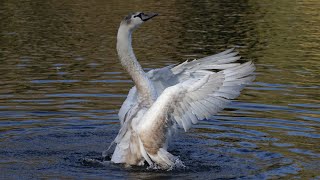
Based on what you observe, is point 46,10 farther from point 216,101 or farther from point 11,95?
point 216,101

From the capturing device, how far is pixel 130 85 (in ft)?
60.0

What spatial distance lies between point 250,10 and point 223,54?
76.2 feet

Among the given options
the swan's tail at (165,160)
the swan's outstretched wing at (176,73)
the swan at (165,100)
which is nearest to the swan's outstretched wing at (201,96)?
the swan at (165,100)

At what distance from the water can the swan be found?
0.33 meters

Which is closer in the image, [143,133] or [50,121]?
[143,133]

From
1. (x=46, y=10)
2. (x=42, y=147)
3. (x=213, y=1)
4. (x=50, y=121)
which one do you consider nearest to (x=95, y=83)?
(x=50, y=121)

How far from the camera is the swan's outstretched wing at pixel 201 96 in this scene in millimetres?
11430

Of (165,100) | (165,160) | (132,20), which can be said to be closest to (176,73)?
(132,20)

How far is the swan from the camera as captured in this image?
11469mm

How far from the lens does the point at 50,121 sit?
49.7ft

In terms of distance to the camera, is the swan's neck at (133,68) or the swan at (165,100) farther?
the swan's neck at (133,68)

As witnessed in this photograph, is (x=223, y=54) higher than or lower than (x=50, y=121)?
higher

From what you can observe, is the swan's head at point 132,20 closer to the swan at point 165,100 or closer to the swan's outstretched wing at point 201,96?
the swan at point 165,100

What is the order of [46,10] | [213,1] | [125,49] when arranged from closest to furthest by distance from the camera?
[125,49] → [46,10] → [213,1]
